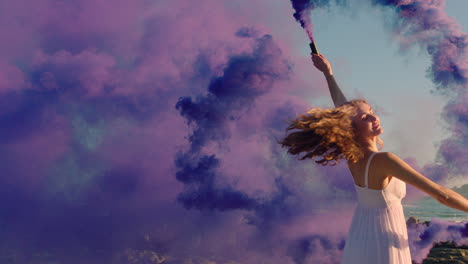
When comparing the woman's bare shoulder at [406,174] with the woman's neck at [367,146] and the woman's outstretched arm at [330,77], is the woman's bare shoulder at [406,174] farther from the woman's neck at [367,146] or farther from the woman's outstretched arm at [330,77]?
the woman's outstretched arm at [330,77]

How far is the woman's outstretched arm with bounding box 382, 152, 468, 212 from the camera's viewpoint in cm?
320

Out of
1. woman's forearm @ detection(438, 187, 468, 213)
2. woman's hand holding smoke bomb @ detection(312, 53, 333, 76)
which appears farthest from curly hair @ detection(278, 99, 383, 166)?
woman's hand holding smoke bomb @ detection(312, 53, 333, 76)

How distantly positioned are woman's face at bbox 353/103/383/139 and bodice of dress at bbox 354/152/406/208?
0.22 meters

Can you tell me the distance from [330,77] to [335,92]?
0.21 metres

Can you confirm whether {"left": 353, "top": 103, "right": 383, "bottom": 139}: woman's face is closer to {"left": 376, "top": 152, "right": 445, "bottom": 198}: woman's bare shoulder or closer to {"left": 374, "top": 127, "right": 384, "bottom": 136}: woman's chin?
{"left": 374, "top": 127, "right": 384, "bottom": 136}: woman's chin

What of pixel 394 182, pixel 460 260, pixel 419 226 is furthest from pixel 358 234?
pixel 419 226

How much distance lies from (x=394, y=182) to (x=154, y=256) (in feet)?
102

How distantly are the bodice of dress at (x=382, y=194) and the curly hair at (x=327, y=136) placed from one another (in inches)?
8.3

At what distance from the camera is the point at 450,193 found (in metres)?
3.23

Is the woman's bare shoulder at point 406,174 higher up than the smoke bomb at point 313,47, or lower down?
lower down

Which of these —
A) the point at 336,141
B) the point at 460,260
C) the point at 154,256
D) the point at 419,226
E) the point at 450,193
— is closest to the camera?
the point at 450,193

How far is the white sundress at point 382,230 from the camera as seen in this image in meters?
3.64

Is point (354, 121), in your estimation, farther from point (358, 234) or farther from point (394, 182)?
point (358, 234)

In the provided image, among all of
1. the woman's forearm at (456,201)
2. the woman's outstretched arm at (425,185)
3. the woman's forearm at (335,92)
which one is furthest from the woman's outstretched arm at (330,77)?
the woman's forearm at (456,201)
